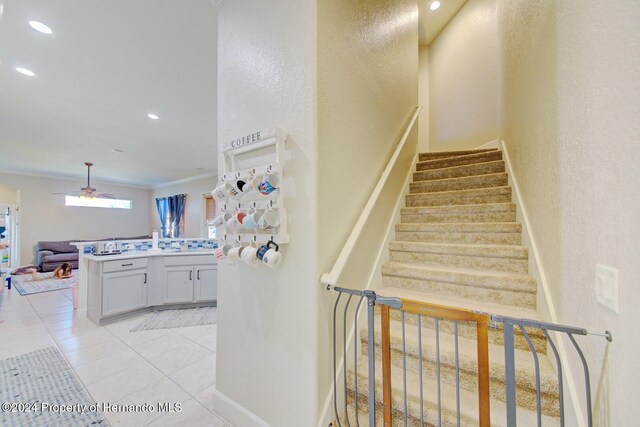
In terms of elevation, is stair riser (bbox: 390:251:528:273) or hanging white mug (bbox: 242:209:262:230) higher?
hanging white mug (bbox: 242:209:262:230)

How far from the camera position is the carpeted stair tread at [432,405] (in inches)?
45.4

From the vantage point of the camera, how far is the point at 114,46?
2.28 m

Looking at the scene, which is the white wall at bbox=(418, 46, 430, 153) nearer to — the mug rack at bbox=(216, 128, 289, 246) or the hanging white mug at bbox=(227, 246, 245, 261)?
the mug rack at bbox=(216, 128, 289, 246)

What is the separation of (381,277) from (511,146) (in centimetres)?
174

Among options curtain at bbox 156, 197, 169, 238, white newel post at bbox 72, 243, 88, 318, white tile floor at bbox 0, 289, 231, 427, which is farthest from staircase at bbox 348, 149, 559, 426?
curtain at bbox 156, 197, 169, 238

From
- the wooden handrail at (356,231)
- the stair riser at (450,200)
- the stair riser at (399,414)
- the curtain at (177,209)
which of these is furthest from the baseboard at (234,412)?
the curtain at (177,209)

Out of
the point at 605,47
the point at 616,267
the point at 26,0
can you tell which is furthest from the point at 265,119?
the point at 26,0

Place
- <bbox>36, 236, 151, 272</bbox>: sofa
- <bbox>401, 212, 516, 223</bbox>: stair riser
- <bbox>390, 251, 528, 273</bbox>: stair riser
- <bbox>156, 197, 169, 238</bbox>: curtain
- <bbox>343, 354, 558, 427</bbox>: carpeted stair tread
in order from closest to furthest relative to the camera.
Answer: <bbox>343, 354, 558, 427</bbox>: carpeted stair tread, <bbox>390, 251, 528, 273</bbox>: stair riser, <bbox>401, 212, 516, 223</bbox>: stair riser, <bbox>36, 236, 151, 272</bbox>: sofa, <bbox>156, 197, 169, 238</bbox>: curtain

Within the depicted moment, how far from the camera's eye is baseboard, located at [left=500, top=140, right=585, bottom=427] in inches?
41.2

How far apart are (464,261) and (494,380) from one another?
87 cm

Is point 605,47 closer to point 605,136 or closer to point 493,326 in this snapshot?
point 605,136

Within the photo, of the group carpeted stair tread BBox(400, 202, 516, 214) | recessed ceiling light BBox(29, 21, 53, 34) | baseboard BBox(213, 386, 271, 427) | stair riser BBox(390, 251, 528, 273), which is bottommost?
baseboard BBox(213, 386, 271, 427)

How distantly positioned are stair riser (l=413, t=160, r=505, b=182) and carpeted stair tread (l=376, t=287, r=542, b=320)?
1.65m

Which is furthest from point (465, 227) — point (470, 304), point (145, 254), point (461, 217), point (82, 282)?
point (82, 282)
